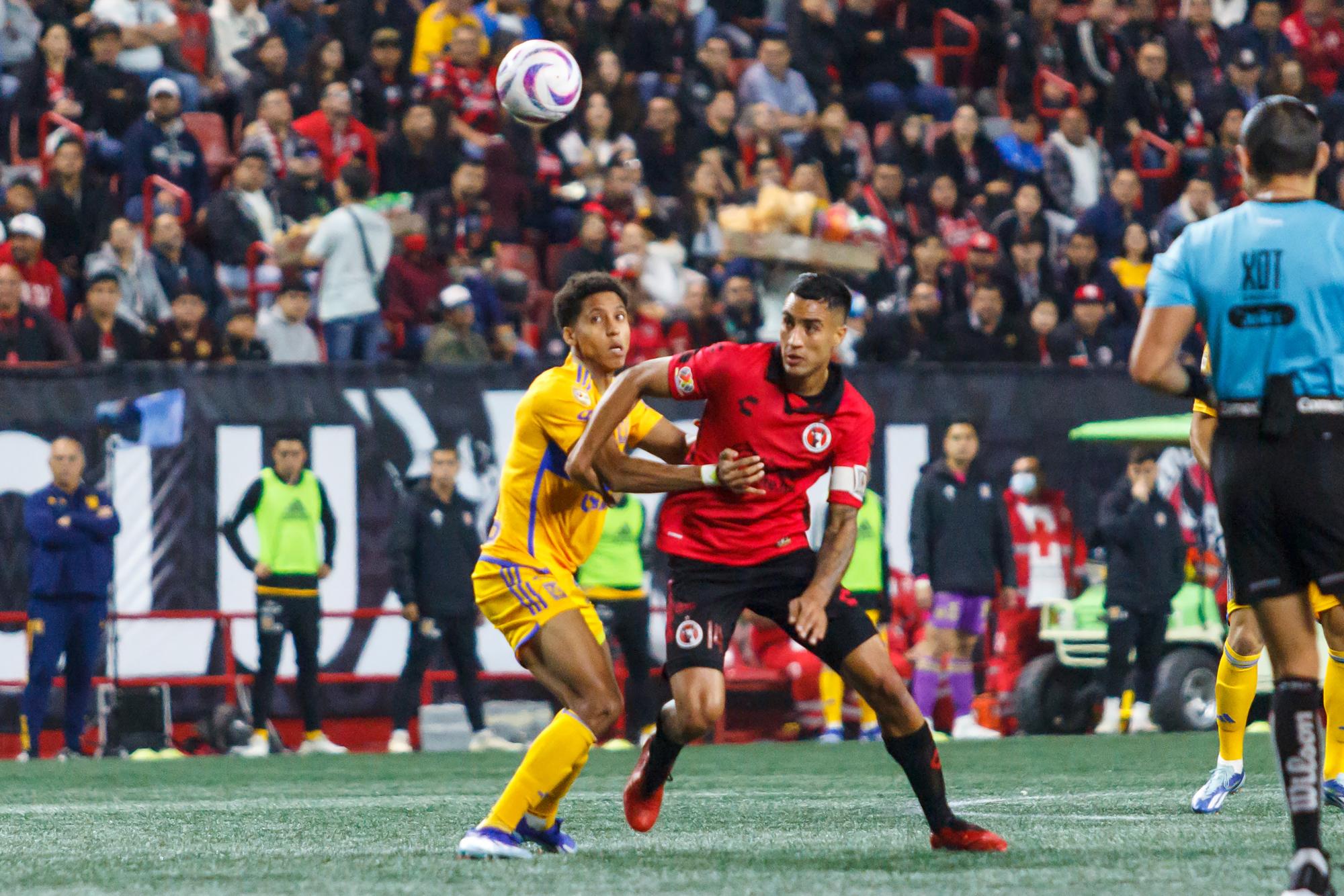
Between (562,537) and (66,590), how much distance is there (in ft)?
25.3

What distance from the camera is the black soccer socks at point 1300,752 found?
5293 millimetres

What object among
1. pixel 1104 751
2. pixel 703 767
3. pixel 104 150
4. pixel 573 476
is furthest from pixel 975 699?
pixel 573 476

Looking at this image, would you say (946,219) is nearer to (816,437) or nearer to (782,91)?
(782,91)

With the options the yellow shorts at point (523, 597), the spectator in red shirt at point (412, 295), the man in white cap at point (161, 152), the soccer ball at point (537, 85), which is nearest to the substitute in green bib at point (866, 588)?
the spectator in red shirt at point (412, 295)

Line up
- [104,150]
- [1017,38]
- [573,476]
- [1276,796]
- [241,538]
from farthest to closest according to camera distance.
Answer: [1017,38], [104,150], [241,538], [1276,796], [573,476]

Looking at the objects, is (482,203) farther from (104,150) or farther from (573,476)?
(573,476)

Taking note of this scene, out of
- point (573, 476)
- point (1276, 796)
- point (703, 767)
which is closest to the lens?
point (573, 476)

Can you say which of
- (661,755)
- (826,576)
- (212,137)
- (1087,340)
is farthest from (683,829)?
(212,137)

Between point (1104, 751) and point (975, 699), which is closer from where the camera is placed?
point (1104, 751)

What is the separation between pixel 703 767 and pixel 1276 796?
4206 millimetres

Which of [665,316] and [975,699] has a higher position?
[665,316]

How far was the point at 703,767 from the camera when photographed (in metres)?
12.4

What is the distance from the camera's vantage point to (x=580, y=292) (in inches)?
289

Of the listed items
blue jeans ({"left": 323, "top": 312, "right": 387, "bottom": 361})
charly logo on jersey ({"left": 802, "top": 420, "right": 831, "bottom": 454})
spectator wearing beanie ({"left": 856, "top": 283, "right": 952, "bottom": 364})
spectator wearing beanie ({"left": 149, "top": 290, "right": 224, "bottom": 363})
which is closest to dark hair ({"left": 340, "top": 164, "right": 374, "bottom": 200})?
blue jeans ({"left": 323, "top": 312, "right": 387, "bottom": 361})
